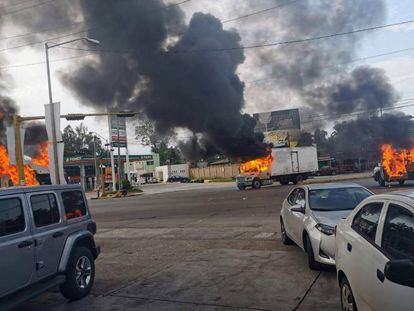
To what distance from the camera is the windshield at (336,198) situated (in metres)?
7.26

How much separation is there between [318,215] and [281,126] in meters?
63.3

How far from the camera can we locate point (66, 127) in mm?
117688

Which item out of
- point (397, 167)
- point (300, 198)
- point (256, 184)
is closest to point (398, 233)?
point (300, 198)

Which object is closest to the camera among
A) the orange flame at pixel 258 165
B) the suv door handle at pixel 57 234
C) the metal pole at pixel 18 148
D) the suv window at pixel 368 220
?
the suv window at pixel 368 220

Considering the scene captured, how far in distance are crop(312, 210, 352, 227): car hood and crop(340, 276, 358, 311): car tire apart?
2234mm

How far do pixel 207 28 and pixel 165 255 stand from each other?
26.3m

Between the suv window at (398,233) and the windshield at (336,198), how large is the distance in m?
3.82

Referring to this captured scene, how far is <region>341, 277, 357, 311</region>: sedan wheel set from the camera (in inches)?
155

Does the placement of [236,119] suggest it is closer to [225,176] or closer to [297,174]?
[297,174]

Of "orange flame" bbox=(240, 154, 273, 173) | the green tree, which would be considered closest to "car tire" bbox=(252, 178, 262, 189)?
"orange flame" bbox=(240, 154, 273, 173)

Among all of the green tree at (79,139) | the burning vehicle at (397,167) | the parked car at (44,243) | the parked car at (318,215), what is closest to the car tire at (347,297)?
the parked car at (318,215)

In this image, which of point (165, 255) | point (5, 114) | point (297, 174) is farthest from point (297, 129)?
point (165, 255)

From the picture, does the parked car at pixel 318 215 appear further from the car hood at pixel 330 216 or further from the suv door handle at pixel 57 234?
the suv door handle at pixel 57 234

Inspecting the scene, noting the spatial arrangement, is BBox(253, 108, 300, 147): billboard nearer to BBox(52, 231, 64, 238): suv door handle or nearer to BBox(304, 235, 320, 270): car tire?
BBox(304, 235, 320, 270): car tire
